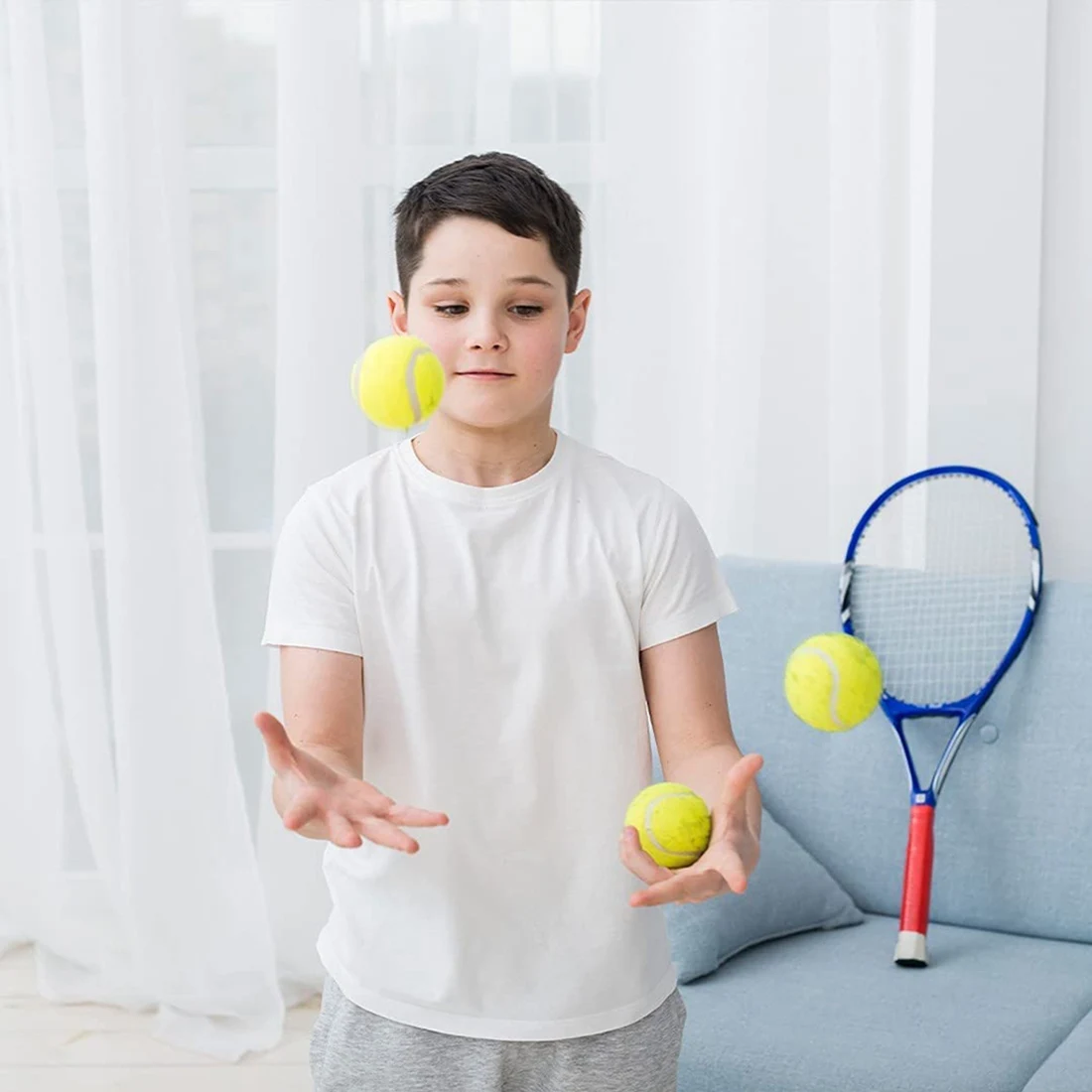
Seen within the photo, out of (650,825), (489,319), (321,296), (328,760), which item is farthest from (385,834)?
(321,296)

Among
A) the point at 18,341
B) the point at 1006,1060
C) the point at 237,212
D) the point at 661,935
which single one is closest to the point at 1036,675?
the point at 1006,1060

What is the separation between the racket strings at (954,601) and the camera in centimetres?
247

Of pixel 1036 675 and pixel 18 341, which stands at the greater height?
pixel 18 341

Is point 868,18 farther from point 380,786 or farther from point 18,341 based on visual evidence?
point 380,786

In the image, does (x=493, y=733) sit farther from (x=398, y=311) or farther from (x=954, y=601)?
(x=954, y=601)

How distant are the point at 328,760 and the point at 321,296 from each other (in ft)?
5.60

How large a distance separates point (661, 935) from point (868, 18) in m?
1.95

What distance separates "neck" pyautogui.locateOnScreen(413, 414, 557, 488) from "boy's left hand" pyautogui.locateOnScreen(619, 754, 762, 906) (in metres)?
0.34

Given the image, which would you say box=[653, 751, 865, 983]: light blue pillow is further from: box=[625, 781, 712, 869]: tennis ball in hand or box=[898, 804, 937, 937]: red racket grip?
box=[625, 781, 712, 869]: tennis ball in hand

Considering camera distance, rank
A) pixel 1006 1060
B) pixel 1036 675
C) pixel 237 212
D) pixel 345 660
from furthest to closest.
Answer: pixel 237 212 < pixel 1036 675 < pixel 1006 1060 < pixel 345 660

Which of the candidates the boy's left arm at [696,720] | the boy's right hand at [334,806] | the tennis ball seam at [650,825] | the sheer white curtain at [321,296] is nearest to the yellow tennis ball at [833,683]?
the boy's left arm at [696,720]

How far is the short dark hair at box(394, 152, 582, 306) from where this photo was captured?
1.40 metres

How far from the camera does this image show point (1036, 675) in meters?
2.42

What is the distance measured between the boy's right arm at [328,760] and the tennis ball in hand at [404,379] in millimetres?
223
